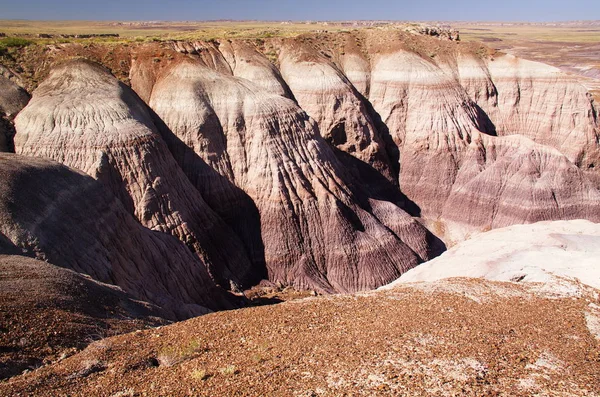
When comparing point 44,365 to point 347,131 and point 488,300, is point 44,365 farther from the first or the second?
point 347,131

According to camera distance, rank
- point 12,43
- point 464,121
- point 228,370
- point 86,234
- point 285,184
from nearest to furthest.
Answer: point 228,370, point 86,234, point 285,184, point 12,43, point 464,121

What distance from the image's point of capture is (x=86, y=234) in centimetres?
1338

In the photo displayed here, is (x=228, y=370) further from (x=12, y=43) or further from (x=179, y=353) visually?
(x=12, y=43)

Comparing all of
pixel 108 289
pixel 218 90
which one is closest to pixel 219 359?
pixel 108 289

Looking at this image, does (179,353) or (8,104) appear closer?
(179,353)

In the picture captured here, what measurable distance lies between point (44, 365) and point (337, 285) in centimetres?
1658

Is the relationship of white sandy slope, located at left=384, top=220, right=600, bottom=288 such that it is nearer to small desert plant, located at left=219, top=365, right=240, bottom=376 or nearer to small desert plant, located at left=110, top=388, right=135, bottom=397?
small desert plant, located at left=219, top=365, right=240, bottom=376

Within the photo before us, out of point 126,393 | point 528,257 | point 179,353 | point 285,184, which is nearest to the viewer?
point 126,393

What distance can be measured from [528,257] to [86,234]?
13.5 metres

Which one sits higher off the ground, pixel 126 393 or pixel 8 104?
pixel 8 104

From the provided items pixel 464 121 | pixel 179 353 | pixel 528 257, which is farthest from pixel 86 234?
pixel 464 121

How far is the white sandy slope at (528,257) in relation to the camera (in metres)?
11.6

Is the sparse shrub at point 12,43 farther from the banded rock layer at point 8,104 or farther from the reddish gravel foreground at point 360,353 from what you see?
the reddish gravel foreground at point 360,353

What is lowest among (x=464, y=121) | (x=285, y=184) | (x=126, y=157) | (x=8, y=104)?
(x=285, y=184)
